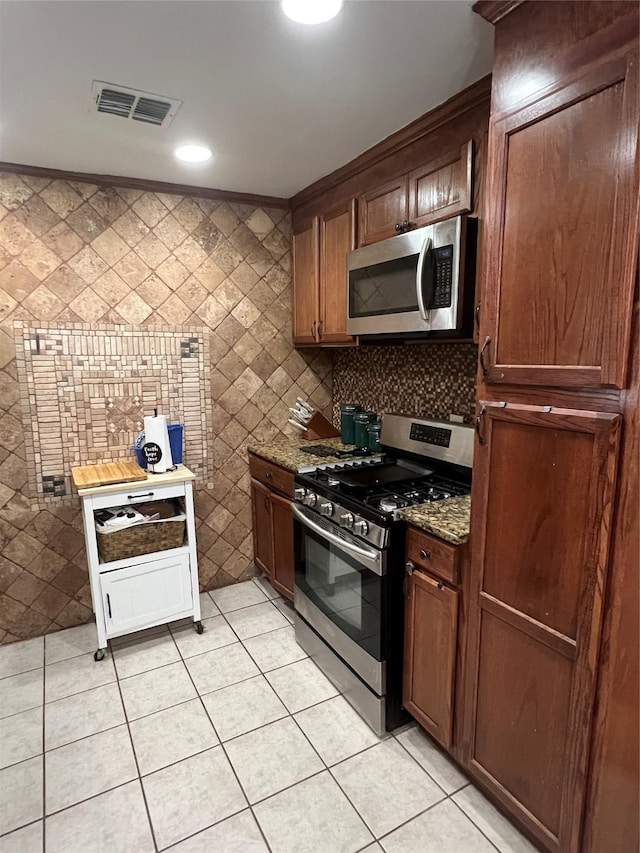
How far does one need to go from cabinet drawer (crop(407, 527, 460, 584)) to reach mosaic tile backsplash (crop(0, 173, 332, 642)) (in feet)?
5.21

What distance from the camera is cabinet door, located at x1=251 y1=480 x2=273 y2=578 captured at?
2908 millimetres

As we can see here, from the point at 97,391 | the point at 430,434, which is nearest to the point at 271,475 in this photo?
the point at 430,434

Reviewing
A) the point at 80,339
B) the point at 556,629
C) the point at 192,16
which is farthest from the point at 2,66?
the point at 556,629

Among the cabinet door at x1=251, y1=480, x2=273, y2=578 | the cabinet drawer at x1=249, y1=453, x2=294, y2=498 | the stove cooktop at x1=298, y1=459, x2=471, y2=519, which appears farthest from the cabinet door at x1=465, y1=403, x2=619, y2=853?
the cabinet door at x1=251, y1=480, x2=273, y2=578

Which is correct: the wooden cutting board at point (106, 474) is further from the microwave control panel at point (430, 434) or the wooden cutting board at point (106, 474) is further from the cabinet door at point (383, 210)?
the cabinet door at point (383, 210)

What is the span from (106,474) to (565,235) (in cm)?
222

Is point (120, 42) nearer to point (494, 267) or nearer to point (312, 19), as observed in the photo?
point (312, 19)

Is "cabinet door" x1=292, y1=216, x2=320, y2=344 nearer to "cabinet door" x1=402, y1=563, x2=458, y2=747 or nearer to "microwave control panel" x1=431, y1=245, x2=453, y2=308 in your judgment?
"microwave control panel" x1=431, y1=245, x2=453, y2=308

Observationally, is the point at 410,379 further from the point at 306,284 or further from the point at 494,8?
the point at 494,8

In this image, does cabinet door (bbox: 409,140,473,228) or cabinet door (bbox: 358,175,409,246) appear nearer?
cabinet door (bbox: 409,140,473,228)

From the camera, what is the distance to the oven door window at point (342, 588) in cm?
187

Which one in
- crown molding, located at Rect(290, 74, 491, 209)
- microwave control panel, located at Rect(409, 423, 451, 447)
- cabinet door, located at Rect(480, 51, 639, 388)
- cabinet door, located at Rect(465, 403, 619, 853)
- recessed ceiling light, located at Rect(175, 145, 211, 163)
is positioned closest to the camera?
cabinet door, located at Rect(480, 51, 639, 388)

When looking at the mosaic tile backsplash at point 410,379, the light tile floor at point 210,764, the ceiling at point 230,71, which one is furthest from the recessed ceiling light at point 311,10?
the light tile floor at point 210,764

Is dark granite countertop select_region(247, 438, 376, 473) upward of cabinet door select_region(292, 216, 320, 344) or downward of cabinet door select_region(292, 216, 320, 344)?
A: downward
